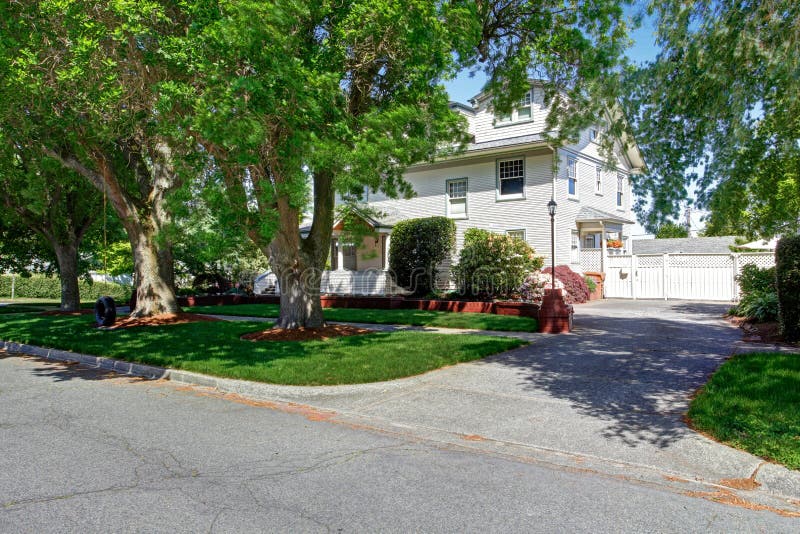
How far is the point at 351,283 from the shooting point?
24.6m

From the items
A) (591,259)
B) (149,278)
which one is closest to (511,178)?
(591,259)

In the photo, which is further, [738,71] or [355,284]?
[355,284]

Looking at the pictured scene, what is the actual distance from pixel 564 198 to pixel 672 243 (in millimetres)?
29780

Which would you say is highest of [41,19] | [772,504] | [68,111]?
[41,19]

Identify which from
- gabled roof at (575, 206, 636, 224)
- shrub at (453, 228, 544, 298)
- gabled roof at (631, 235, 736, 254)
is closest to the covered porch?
gabled roof at (575, 206, 636, 224)

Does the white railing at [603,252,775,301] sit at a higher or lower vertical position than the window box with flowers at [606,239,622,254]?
lower

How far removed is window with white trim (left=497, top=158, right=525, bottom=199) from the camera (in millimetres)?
23188

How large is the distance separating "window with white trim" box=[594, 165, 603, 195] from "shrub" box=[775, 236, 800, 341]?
15.7 m

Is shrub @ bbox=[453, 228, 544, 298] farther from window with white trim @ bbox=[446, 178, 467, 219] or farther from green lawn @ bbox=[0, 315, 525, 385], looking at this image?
green lawn @ bbox=[0, 315, 525, 385]

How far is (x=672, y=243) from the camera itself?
155 feet

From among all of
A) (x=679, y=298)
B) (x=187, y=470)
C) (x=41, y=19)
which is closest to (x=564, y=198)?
(x=679, y=298)

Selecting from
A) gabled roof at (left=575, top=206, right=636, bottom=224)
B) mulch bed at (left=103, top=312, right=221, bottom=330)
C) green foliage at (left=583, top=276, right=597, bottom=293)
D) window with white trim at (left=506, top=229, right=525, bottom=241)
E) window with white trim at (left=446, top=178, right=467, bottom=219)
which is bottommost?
mulch bed at (left=103, top=312, right=221, bottom=330)

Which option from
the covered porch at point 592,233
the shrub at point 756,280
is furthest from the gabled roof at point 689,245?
the shrub at point 756,280

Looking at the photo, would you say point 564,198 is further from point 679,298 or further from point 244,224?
point 244,224
